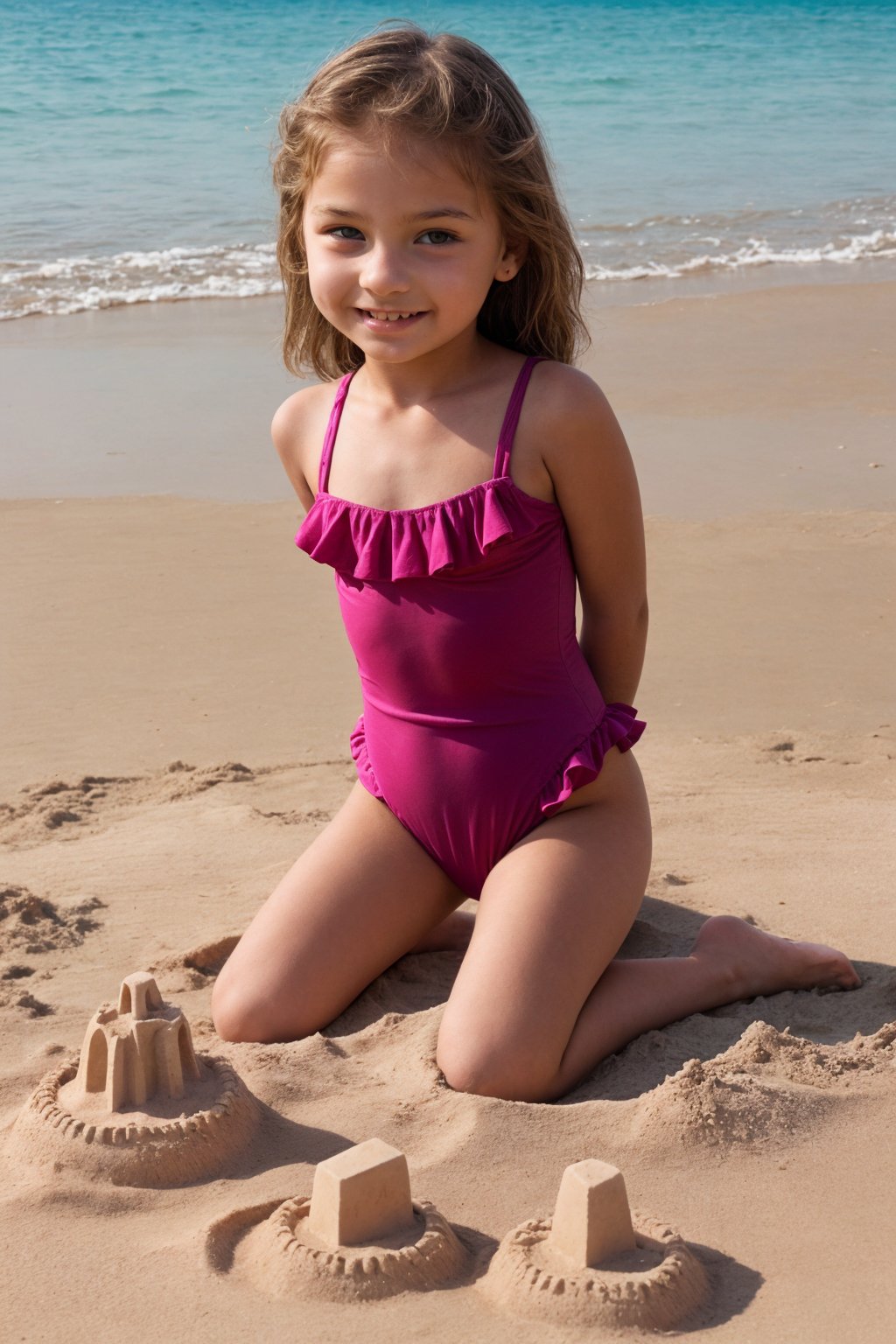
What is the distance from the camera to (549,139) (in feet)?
20.8

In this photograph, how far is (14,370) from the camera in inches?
318

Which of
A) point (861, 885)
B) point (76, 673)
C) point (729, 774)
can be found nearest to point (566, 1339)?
point (861, 885)

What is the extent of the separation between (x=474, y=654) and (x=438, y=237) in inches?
30.1

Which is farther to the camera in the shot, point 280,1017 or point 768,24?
point 768,24

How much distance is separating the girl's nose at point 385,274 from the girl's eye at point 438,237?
0.07m

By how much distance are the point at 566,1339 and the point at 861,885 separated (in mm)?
1757

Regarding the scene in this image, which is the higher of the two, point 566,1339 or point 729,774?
point 566,1339

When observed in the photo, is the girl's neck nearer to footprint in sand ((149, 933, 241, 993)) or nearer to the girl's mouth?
the girl's mouth

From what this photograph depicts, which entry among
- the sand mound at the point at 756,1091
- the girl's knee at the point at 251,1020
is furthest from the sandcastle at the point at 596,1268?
the girl's knee at the point at 251,1020

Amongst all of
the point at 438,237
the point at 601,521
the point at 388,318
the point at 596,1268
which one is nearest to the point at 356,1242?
the point at 596,1268

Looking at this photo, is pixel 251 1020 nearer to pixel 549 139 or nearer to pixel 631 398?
pixel 549 139

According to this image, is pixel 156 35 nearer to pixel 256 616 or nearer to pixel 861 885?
pixel 256 616

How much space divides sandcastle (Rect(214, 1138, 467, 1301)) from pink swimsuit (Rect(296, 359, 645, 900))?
966 millimetres

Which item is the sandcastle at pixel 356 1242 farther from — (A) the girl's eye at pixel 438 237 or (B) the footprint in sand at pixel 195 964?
(A) the girl's eye at pixel 438 237
